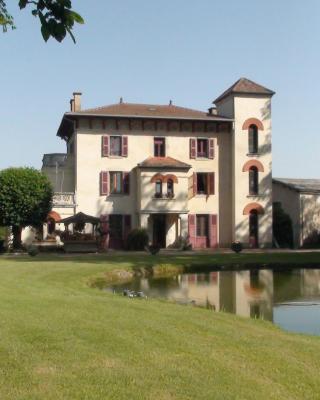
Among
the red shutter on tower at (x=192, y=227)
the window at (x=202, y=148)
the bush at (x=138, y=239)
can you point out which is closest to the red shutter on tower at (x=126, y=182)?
the bush at (x=138, y=239)

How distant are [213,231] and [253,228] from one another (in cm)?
259

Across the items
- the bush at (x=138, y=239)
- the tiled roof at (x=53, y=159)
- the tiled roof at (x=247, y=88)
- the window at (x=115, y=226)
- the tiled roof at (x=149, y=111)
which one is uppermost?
the tiled roof at (x=247, y=88)

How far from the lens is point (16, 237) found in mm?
34875

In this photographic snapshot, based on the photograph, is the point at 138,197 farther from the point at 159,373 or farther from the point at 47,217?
the point at 159,373

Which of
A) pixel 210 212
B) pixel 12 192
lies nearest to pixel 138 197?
pixel 210 212

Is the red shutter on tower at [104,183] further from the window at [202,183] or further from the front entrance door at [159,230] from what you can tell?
the window at [202,183]

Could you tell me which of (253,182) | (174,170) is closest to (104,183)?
(174,170)

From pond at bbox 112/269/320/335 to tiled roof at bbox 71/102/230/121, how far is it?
15033mm

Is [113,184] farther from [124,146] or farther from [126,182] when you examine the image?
[124,146]

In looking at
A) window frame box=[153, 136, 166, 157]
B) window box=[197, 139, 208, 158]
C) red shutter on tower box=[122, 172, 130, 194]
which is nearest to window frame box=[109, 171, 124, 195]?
red shutter on tower box=[122, 172, 130, 194]

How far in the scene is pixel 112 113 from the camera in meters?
37.4

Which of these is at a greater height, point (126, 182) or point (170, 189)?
point (126, 182)

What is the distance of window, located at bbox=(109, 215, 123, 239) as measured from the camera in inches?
1475

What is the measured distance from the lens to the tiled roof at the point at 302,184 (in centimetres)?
4075
